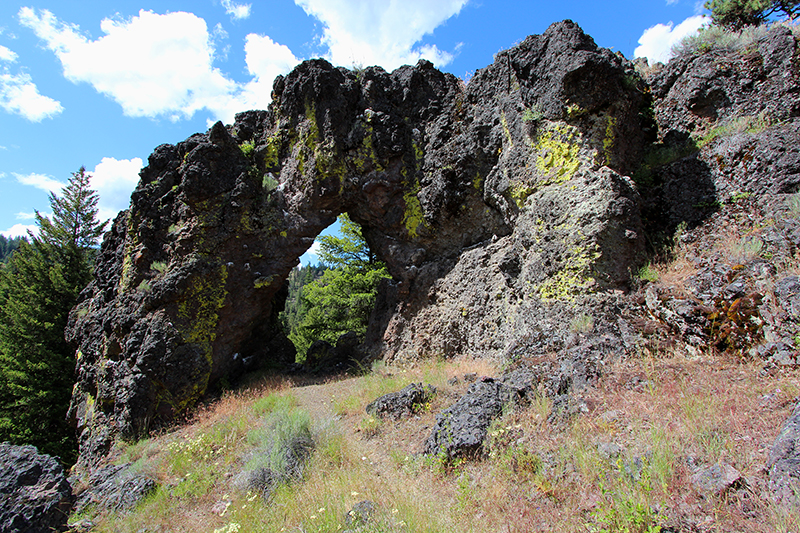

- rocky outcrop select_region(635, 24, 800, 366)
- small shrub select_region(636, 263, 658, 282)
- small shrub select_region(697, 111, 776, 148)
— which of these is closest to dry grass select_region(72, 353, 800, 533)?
rocky outcrop select_region(635, 24, 800, 366)

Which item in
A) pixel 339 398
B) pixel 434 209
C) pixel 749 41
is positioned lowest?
pixel 339 398

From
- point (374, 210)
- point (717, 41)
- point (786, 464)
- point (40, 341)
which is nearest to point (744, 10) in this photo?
point (717, 41)

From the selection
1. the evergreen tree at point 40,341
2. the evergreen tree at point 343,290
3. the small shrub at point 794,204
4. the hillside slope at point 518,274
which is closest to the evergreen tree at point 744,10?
the hillside slope at point 518,274

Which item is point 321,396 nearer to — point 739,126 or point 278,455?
point 278,455

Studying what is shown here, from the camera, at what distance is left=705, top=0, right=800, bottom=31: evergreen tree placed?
426 inches

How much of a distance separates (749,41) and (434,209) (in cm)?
665

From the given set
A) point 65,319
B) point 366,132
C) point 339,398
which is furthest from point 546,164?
point 65,319

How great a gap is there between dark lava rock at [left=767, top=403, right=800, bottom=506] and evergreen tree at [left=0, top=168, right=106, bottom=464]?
16.1 m

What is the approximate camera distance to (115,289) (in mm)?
9570

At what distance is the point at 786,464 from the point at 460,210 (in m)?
7.28

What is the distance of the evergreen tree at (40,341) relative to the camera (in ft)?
38.2

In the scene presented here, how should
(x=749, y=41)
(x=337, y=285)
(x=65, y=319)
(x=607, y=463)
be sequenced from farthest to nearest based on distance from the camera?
(x=337, y=285)
(x=65, y=319)
(x=749, y=41)
(x=607, y=463)

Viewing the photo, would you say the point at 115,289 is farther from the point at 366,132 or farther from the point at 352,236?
the point at 352,236

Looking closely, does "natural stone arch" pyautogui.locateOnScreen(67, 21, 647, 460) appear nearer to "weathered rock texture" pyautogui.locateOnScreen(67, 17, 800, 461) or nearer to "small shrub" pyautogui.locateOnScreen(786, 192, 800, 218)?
"weathered rock texture" pyautogui.locateOnScreen(67, 17, 800, 461)
